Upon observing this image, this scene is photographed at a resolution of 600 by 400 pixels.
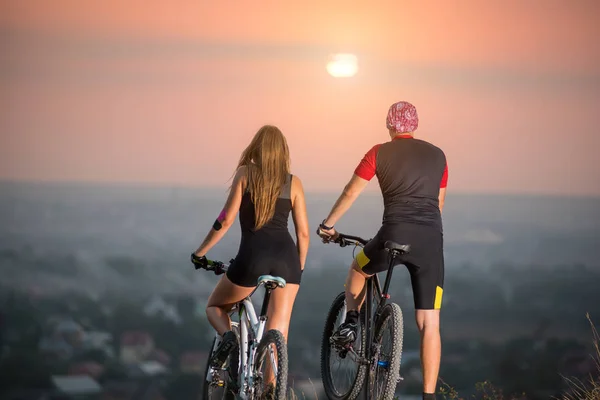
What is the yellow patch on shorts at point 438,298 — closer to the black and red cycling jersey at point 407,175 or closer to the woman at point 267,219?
the black and red cycling jersey at point 407,175

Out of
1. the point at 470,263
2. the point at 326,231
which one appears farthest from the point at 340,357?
the point at 470,263

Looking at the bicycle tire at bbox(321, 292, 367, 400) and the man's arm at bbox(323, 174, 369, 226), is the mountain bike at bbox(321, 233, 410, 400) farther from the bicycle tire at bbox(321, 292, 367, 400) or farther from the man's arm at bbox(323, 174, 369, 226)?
the man's arm at bbox(323, 174, 369, 226)

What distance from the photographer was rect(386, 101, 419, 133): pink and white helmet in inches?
177

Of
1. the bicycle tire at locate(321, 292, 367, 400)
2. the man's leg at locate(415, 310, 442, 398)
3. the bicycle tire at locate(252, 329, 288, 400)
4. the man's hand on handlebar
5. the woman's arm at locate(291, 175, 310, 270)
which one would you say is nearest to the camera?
the bicycle tire at locate(252, 329, 288, 400)

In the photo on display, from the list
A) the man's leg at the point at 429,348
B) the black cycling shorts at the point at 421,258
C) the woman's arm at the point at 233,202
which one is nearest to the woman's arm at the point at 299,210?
the woman's arm at the point at 233,202

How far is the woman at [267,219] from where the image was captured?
4145mm

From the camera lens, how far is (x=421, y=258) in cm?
448

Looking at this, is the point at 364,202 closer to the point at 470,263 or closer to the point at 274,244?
the point at 470,263

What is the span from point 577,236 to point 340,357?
12806mm

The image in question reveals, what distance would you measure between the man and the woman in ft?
1.44

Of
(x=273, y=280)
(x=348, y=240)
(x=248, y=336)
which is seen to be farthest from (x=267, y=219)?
(x=348, y=240)

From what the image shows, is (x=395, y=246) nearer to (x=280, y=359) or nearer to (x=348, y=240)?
(x=348, y=240)

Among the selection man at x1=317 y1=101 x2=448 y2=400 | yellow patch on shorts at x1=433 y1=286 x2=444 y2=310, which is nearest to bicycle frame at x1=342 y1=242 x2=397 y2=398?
man at x1=317 y1=101 x2=448 y2=400

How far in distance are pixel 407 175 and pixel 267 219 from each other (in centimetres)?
72
